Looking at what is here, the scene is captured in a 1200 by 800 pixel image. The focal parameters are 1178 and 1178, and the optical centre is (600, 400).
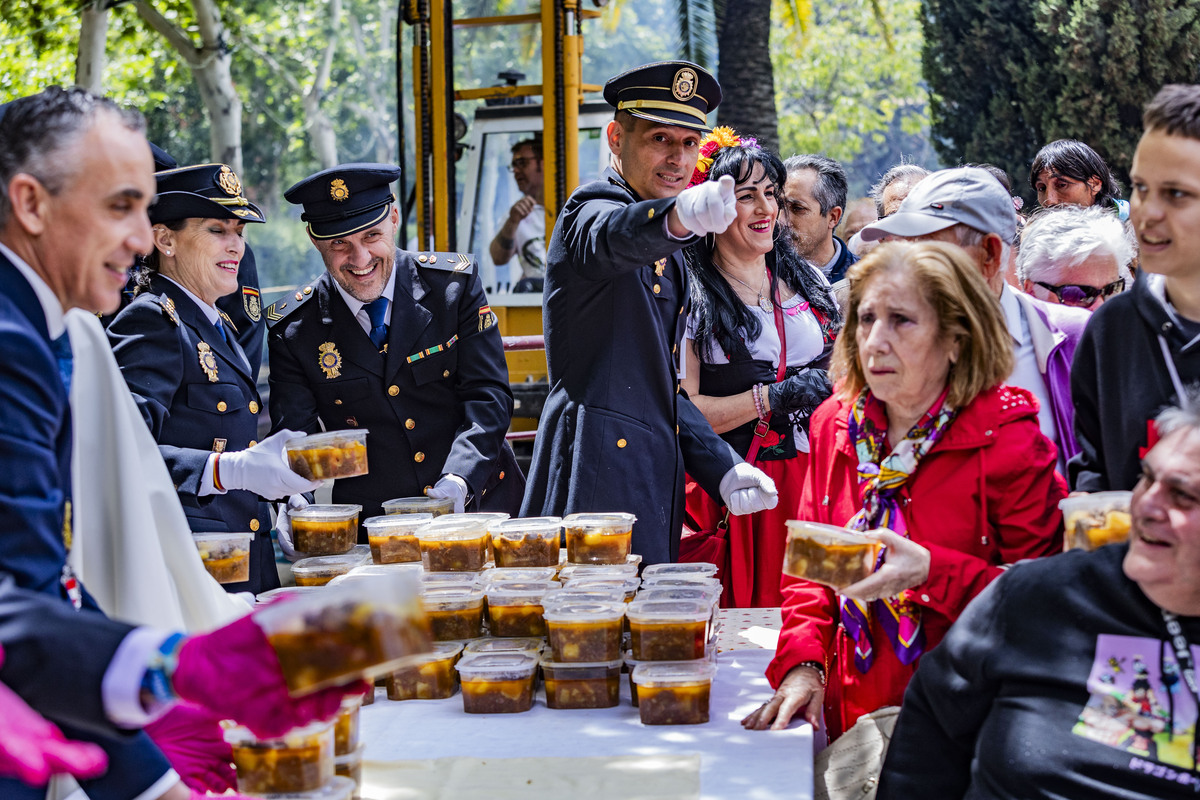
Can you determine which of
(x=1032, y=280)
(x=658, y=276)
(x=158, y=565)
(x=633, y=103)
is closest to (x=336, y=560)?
(x=158, y=565)

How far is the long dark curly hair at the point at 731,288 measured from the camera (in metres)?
4.46

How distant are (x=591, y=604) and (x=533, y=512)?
3.97ft

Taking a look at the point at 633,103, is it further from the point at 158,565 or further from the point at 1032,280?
the point at 158,565

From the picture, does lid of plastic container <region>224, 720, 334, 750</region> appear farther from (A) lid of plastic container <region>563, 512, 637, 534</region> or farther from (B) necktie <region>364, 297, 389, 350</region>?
(B) necktie <region>364, 297, 389, 350</region>

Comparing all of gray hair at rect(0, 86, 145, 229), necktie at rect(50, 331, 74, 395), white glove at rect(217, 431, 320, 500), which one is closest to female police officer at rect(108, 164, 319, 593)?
white glove at rect(217, 431, 320, 500)

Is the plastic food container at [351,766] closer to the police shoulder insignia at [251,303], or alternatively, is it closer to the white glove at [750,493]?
the white glove at [750,493]

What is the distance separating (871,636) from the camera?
2.64 metres

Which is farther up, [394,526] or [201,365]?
[201,365]

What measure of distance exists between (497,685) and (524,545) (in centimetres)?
53

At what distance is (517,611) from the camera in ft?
9.59

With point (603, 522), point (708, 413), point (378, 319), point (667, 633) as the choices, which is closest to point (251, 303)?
point (378, 319)

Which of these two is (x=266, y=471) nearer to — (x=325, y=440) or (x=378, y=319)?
(x=325, y=440)

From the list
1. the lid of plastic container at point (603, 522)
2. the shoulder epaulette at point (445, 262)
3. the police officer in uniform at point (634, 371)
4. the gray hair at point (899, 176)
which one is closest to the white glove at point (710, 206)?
the police officer in uniform at point (634, 371)

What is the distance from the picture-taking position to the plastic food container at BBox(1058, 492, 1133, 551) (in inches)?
87.5
